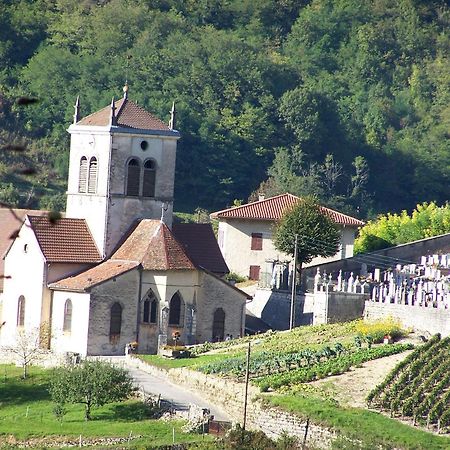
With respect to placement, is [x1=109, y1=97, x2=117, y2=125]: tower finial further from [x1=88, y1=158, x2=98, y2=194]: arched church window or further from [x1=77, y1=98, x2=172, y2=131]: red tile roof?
[x1=88, y1=158, x2=98, y2=194]: arched church window

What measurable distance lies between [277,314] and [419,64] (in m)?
83.4

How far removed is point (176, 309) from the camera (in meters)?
78.8

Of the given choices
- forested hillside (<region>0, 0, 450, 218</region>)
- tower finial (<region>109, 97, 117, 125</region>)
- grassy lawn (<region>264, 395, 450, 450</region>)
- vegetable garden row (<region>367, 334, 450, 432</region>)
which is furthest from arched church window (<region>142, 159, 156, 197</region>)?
grassy lawn (<region>264, 395, 450, 450</region>)

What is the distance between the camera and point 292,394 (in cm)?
6531

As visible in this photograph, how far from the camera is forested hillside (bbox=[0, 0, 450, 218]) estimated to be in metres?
125

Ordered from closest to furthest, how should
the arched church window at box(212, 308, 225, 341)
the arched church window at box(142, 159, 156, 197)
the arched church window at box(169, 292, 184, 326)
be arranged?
the arched church window at box(169, 292, 184, 326), the arched church window at box(212, 308, 225, 341), the arched church window at box(142, 159, 156, 197)

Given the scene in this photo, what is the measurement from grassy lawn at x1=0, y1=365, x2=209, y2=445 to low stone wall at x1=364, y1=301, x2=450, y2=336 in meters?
10.1

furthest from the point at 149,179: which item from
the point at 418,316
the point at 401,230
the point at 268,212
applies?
the point at 401,230

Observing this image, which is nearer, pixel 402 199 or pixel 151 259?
pixel 151 259

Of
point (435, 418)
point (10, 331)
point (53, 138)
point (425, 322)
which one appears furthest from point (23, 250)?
point (53, 138)

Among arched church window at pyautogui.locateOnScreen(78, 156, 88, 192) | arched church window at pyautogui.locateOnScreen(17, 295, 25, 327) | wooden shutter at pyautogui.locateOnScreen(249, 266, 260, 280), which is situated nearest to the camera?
arched church window at pyautogui.locateOnScreen(17, 295, 25, 327)

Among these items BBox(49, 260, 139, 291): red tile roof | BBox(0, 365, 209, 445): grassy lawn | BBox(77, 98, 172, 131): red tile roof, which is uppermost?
BBox(77, 98, 172, 131): red tile roof

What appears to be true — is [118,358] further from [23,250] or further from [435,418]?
[435,418]

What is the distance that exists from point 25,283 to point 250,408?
677 inches
